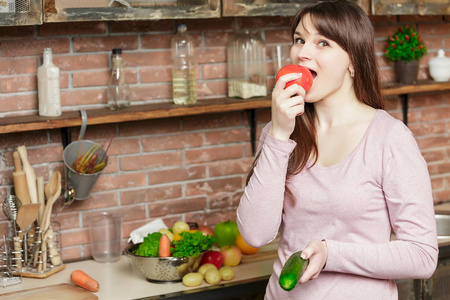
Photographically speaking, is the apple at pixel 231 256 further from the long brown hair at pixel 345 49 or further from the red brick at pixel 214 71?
the long brown hair at pixel 345 49

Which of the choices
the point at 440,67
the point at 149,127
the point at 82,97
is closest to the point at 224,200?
the point at 149,127

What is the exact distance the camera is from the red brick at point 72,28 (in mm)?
2270

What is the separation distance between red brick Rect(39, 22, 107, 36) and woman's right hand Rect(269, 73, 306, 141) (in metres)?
1.12

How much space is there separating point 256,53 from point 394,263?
1.31m

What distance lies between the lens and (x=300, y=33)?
1.53m

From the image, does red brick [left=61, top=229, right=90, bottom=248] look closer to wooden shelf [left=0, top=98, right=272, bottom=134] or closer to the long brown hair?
wooden shelf [left=0, top=98, right=272, bottom=134]

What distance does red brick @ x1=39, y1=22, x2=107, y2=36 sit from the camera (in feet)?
7.45

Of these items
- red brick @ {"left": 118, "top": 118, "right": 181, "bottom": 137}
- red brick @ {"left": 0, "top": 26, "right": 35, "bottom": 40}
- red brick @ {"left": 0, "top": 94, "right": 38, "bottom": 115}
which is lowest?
red brick @ {"left": 118, "top": 118, "right": 181, "bottom": 137}

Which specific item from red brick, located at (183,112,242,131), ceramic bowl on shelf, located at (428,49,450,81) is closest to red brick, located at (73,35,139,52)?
red brick, located at (183,112,242,131)

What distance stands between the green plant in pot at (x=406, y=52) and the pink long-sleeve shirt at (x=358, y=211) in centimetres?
135

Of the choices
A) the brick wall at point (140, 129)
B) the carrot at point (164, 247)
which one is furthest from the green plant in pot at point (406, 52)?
the carrot at point (164, 247)

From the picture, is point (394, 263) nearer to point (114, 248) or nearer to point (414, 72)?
point (114, 248)

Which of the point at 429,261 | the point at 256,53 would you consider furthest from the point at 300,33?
the point at 256,53

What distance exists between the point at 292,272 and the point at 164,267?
93 cm
